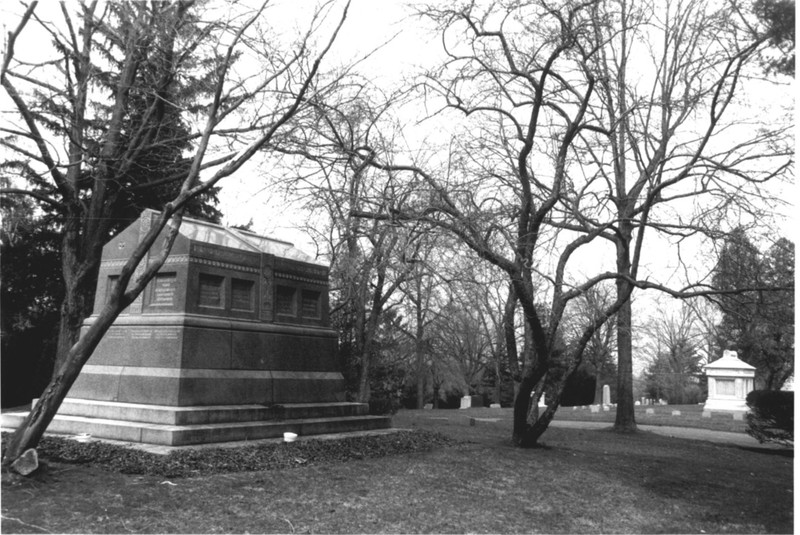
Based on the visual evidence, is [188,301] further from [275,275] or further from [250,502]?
[250,502]

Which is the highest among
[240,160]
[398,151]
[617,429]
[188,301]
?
[398,151]

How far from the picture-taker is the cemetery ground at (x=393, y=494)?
543cm

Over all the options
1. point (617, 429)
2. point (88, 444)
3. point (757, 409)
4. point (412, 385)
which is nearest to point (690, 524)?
point (88, 444)

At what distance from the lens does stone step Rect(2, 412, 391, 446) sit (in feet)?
28.2

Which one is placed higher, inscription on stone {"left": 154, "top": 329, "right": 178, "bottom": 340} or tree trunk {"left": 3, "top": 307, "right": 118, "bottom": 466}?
inscription on stone {"left": 154, "top": 329, "right": 178, "bottom": 340}

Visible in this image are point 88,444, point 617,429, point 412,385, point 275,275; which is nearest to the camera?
point 88,444

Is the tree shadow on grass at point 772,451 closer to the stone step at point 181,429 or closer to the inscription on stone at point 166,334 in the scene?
the stone step at point 181,429

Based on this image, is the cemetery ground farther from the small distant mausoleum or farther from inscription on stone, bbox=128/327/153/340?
Answer: the small distant mausoleum

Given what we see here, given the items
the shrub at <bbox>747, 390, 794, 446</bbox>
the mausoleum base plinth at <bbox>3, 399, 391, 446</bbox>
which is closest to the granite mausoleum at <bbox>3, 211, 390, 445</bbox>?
the mausoleum base plinth at <bbox>3, 399, 391, 446</bbox>

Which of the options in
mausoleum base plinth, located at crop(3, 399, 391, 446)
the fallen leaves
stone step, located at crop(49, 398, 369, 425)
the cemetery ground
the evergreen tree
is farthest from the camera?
the evergreen tree

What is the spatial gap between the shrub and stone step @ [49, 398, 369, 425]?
30.5 ft

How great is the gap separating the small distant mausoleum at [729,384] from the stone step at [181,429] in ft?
73.7

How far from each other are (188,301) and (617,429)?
447 inches

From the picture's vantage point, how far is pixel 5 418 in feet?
34.3
